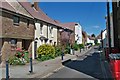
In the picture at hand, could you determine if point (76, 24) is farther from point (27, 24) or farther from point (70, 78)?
point (70, 78)

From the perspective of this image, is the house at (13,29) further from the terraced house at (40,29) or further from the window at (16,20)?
the terraced house at (40,29)

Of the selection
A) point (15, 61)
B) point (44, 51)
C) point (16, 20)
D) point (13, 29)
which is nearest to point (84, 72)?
point (15, 61)

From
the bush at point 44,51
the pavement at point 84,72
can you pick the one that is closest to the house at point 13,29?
the bush at point 44,51

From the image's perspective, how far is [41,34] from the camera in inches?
1345

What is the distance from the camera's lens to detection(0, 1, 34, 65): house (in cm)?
2236

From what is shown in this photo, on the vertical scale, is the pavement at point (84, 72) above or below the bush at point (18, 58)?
below

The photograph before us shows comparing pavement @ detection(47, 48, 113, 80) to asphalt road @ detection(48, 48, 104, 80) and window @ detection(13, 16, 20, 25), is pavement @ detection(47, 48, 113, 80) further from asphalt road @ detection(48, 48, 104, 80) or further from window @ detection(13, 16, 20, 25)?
window @ detection(13, 16, 20, 25)

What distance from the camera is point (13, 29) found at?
24469 millimetres

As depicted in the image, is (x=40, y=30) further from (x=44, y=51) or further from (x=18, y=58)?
(x=18, y=58)

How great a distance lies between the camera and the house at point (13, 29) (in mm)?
22359

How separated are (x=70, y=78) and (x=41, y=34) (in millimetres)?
20013

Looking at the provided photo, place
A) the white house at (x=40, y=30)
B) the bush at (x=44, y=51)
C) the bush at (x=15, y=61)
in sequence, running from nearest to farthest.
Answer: the bush at (x=15, y=61)
the bush at (x=44, y=51)
the white house at (x=40, y=30)

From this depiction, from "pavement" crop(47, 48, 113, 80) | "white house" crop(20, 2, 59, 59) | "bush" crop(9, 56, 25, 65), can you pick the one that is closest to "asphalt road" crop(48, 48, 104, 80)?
"pavement" crop(47, 48, 113, 80)

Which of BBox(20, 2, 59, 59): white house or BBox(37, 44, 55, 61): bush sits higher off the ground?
BBox(20, 2, 59, 59): white house
